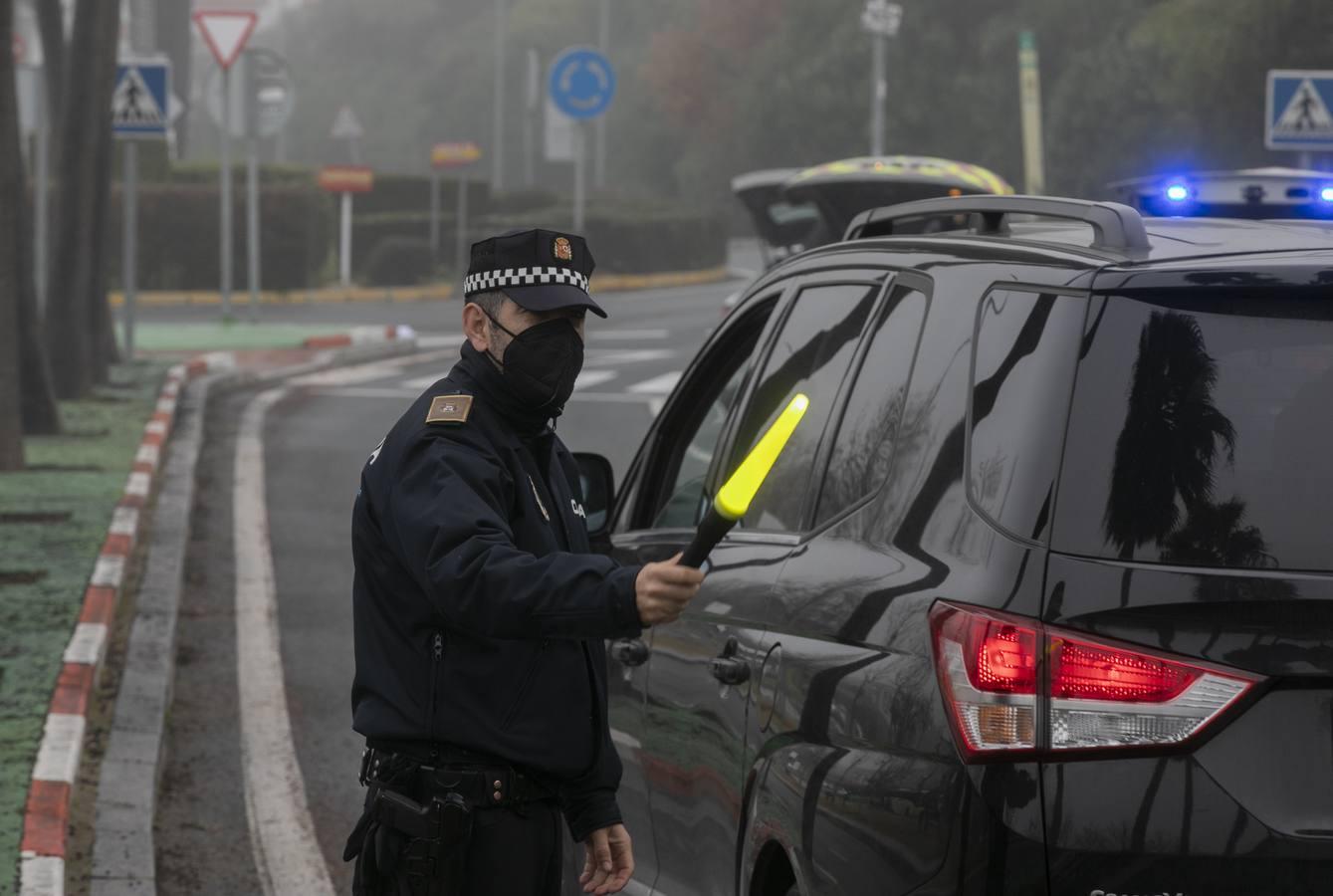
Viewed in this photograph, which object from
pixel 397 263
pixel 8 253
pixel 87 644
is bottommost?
pixel 397 263

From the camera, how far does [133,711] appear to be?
26.8 feet

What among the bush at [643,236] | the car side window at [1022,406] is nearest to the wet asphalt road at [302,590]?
the car side window at [1022,406]

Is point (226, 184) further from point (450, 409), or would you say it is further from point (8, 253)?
point (450, 409)

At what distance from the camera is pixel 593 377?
2248 cm

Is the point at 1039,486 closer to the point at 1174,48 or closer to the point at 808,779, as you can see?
the point at 808,779

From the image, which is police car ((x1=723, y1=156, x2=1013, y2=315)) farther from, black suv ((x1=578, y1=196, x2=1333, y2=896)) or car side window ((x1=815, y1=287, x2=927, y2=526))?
black suv ((x1=578, y1=196, x2=1333, y2=896))

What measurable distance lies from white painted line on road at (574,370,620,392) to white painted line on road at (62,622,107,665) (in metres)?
12.3

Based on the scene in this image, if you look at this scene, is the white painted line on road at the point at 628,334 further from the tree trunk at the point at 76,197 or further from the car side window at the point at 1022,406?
the car side window at the point at 1022,406

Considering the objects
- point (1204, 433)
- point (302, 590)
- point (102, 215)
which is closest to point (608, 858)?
point (1204, 433)

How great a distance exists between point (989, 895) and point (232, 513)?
11.1 meters

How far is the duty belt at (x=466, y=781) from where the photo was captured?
3396 mm

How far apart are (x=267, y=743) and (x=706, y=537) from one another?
5523 millimetres

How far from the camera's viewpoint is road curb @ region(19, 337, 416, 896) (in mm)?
6203

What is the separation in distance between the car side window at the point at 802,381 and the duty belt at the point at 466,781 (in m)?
0.75
